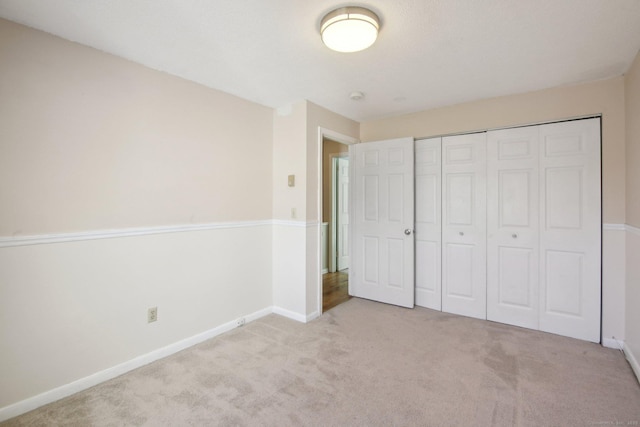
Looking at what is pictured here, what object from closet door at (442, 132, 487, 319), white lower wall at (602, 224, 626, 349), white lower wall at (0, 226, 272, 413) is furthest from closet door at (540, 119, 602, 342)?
white lower wall at (0, 226, 272, 413)

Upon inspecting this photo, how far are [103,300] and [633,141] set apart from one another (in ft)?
13.3

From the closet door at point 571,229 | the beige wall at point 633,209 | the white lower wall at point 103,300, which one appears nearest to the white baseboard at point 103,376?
the white lower wall at point 103,300

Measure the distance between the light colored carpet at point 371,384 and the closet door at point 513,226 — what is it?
10.8 inches

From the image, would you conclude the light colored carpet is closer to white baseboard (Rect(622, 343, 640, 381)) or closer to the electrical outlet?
Result: white baseboard (Rect(622, 343, 640, 381))

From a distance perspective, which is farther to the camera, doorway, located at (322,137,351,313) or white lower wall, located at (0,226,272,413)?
doorway, located at (322,137,351,313)

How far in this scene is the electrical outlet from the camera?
2328 mm

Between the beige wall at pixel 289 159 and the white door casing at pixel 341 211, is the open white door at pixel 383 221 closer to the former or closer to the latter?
the beige wall at pixel 289 159

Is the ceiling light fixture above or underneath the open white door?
above

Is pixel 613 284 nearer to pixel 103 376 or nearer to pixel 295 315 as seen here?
pixel 295 315

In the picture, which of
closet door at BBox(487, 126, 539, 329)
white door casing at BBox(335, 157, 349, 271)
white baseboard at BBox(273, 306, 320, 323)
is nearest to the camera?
closet door at BBox(487, 126, 539, 329)

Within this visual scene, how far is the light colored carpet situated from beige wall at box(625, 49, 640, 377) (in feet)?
0.92

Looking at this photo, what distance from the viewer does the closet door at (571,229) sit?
103 inches

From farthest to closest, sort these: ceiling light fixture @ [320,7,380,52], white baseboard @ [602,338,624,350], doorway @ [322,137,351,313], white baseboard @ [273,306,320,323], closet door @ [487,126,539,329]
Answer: doorway @ [322,137,351,313] → white baseboard @ [273,306,320,323] → closet door @ [487,126,539,329] → white baseboard @ [602,338,624,350] → ceiling light fixture @ [320,7,380,52]

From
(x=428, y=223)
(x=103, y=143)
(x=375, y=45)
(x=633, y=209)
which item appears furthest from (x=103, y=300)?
(x=633, y=209)
